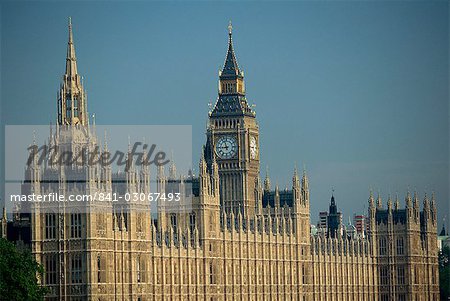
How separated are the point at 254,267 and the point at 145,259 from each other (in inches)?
1338

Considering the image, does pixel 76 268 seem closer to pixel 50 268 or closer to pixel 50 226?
pixel 50 268

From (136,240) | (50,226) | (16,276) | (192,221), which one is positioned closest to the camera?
(16,276)

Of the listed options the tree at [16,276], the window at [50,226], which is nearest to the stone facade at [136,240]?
the window at [50,226]

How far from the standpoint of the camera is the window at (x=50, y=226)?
149250mm

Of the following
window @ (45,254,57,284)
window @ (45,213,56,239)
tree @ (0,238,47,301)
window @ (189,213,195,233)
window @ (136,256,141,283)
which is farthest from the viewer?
window @ (189,213,195,233)

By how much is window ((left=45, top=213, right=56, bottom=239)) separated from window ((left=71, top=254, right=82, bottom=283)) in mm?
2389

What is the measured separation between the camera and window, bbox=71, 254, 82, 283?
487ft

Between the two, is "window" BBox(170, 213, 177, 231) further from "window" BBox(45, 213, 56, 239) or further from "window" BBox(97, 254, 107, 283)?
"window" BBox(45, 213, 56, 239)

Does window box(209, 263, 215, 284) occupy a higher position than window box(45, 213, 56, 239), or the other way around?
window box(45, 213, 56, 239)

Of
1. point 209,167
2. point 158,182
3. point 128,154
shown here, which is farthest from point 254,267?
point 128,154

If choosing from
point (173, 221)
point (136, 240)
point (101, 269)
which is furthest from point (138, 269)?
point (173, 221)

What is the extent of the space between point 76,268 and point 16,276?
14233 mm

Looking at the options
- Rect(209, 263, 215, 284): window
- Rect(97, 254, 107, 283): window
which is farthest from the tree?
Rect(209, 263, 215, 284): window

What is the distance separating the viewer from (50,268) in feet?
488
